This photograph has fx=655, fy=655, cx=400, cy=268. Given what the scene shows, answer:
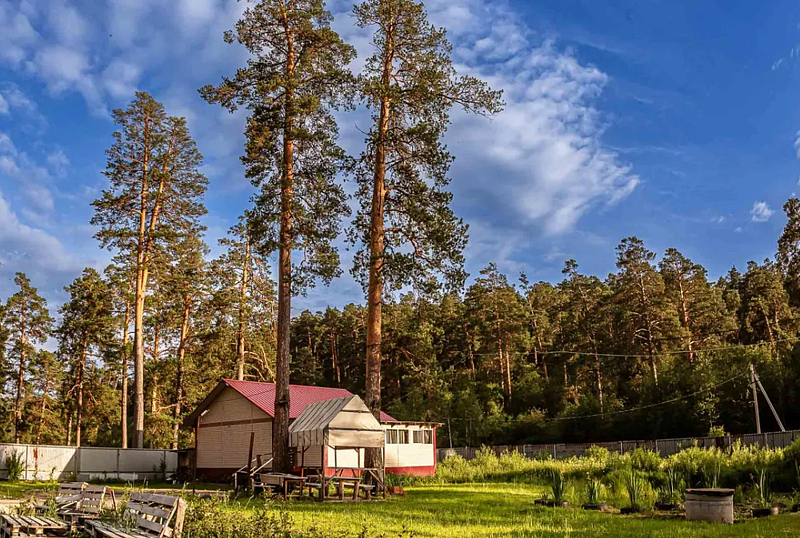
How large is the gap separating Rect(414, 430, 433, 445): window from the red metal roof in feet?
7.10

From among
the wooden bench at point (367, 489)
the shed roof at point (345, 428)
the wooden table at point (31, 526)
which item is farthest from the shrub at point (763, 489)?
the wooden table at point (31, 526)

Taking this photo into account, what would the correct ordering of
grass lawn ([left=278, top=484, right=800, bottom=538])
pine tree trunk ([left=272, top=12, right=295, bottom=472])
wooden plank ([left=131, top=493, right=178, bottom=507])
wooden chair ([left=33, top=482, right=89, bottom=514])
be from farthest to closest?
pine tree trunk ([left=272, top=12, right=295, bottom=472]) < wooden chair ([left=33, top=482, right=89, bottom=514]) < grass lawn ([left=278, top=484, right=800, bottom=538]) < wooden plank ([left=131, top=493, right=178, bottom=507])

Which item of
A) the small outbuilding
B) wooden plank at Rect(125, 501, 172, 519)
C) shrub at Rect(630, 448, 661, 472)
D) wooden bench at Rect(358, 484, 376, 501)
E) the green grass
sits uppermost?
the small outbuilding

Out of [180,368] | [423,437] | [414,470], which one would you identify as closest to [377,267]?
[414,470]

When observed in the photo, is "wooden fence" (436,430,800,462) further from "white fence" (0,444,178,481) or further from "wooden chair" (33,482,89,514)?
"wooden chair" (33,482,89,514)

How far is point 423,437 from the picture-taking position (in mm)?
31531

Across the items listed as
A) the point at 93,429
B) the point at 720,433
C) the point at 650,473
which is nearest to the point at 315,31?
the point at 650,473

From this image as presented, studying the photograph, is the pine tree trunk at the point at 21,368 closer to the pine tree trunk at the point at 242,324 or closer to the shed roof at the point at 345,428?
the pine tree trunk at the point at 242,324

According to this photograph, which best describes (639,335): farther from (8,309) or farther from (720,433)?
Answer: (8,309)

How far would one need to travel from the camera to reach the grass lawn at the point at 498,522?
31.7 feet

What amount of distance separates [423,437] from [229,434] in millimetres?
9178

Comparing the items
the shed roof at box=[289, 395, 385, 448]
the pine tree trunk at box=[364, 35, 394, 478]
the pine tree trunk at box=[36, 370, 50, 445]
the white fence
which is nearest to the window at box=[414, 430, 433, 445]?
the white fence

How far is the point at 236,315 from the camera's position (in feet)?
115

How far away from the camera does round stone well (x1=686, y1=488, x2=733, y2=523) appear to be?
1105 centimetres
